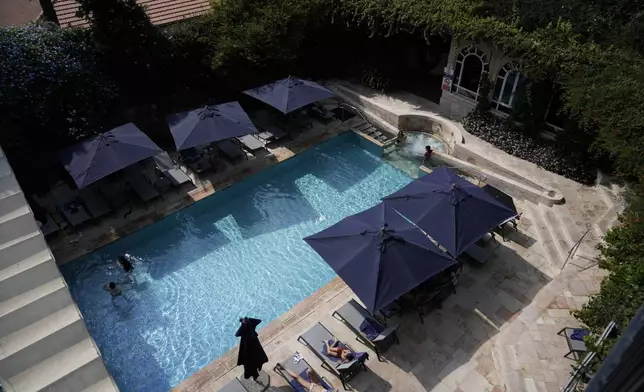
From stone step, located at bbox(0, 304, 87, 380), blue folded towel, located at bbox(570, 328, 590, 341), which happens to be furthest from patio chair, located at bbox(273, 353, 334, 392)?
blue folded towel, located at bbox(570, 328, 590, 341)

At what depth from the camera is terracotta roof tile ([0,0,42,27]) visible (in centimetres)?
1977

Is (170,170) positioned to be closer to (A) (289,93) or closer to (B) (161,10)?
(A) (289,93)

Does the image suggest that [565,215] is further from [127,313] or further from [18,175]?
[18,175]

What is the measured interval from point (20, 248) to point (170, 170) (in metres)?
6.67

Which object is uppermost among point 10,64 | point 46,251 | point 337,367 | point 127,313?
point 10,64

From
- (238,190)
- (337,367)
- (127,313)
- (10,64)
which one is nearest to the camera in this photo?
(337,367)

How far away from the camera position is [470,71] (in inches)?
766

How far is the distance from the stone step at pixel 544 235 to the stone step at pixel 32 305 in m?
13.0

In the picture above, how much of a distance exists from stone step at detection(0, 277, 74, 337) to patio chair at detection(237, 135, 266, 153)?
9033 mm

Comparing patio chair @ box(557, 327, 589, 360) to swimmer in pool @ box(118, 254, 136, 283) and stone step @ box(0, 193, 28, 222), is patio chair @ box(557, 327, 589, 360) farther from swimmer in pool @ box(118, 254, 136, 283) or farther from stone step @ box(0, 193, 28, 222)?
stone step @ box(0, 193, 28, 222)

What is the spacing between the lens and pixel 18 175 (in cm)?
1559

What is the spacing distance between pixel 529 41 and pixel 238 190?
38.8ft

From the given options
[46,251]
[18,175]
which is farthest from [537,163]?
[18,175]

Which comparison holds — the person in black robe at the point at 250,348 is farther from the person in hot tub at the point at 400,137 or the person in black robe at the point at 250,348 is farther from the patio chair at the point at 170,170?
the person in hot tub at the point at 400,137
